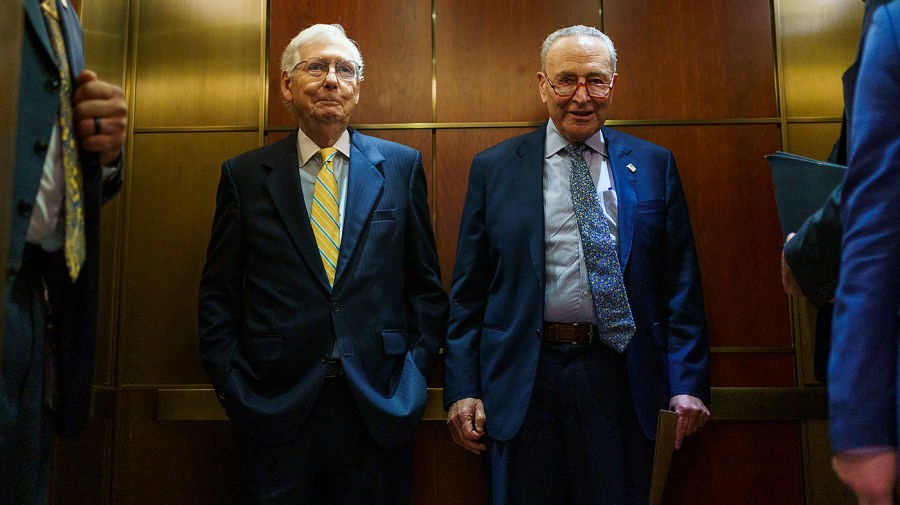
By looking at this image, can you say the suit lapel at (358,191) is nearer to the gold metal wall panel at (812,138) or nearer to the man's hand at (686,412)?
the man's hand at (686,412)

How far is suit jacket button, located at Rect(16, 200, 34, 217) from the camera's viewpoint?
4.46 ft

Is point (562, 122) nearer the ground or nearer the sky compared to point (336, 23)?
nearer the ground

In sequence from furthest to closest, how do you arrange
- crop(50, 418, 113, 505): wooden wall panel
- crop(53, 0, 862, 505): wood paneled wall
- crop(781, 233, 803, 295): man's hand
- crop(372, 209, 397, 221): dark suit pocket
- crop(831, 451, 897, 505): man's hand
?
1. crop(53, 0, 862, 505): wood paneled wall
2. crop(50, 418, 113, 505): wooden wall panel
3. crop(372, 209, 397, 221): dark suit pocket
4. crop(781, 233, 803, 295): man's hand
5. crop(831, 451, 897, 505): man's hand

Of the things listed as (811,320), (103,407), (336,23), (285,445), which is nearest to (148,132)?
(336,23)

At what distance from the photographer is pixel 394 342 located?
7.66ft

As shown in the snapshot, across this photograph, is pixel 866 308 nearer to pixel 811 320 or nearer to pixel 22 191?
pixel 22 191

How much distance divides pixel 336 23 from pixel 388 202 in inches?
36.7

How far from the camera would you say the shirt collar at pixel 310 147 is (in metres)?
2.54

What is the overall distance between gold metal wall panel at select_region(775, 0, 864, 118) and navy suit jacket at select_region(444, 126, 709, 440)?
0.76 m

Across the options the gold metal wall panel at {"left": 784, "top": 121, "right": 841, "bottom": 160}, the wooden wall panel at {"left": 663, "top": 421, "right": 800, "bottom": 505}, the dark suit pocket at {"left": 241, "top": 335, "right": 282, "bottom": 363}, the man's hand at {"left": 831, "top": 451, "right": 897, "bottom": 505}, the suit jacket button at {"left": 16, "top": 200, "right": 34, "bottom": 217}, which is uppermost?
the gold metal wall panel at {"left": 784, "top": 121, "right": 841, "bottom": 160}

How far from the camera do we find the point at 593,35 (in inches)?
103

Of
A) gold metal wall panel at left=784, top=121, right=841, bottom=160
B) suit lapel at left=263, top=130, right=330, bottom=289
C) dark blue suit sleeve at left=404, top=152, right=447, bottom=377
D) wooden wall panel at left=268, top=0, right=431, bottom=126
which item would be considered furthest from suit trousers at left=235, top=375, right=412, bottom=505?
gold metal wall panel at left=784, top=121, right=841, bottom=160

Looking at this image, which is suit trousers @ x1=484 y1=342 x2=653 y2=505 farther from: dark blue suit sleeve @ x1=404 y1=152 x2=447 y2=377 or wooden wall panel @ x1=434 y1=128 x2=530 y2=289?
wooden wall panel @ x1=434 y1=128 x2=530 y2=289

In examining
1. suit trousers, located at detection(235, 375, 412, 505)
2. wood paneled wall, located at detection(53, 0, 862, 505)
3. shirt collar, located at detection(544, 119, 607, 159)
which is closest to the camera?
suit trousers, located at detection(235, 375, 412, 505)
